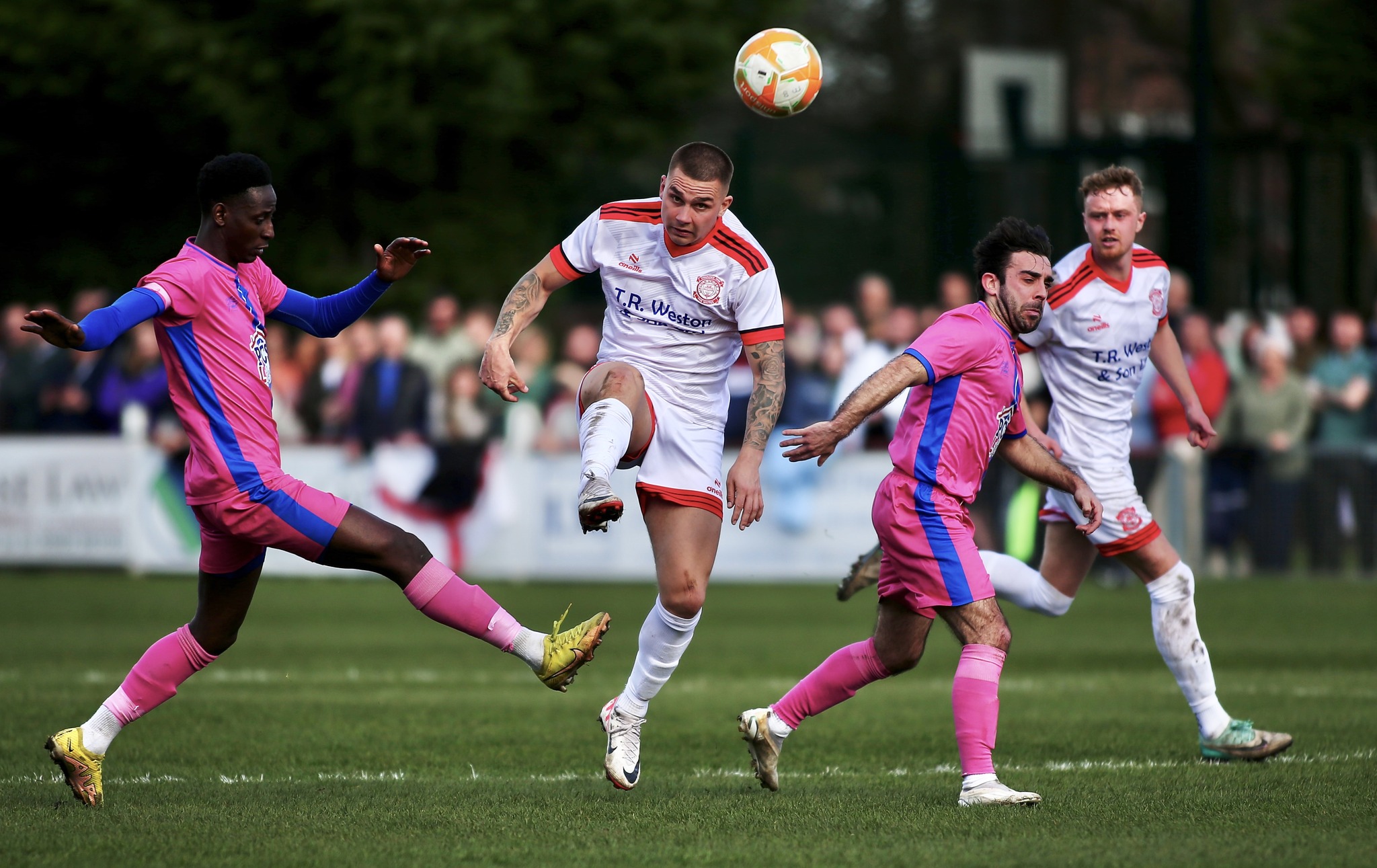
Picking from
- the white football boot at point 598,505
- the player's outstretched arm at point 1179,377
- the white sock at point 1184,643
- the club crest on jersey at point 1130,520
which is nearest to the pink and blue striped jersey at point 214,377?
the white football boot at point 598,505

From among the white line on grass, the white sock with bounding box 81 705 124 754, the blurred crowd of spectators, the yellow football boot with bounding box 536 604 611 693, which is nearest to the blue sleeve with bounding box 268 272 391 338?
the yellow football boot with bounding box 536 604 611 693

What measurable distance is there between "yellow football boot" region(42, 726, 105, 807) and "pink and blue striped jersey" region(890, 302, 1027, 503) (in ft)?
10.4

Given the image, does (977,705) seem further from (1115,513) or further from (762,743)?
(1115,513)

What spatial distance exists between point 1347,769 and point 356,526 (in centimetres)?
407

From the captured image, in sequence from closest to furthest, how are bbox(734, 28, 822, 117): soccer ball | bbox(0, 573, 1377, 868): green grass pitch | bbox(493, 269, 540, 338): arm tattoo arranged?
bbox(0, 573, 1377, 868): green grass pitch → bbox(493, 269, 540, 338): arm tattoo → bbox(734, 28, 822, 117): soccer ball

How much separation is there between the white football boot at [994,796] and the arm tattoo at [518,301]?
2511mm

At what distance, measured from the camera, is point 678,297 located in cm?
720

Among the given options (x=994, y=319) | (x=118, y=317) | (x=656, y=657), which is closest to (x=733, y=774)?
(x=656, y=657)

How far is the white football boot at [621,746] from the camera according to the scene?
6.94m

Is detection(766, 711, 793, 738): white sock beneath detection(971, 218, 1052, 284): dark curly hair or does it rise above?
beneath

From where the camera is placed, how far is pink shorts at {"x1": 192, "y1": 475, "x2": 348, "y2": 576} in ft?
21.5

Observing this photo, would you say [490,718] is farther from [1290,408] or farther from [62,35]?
[62,35]

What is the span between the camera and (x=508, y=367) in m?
6.97

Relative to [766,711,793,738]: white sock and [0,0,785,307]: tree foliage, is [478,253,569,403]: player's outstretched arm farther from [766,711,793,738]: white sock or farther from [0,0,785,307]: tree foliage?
[0,0,785,307]: tree foliage
